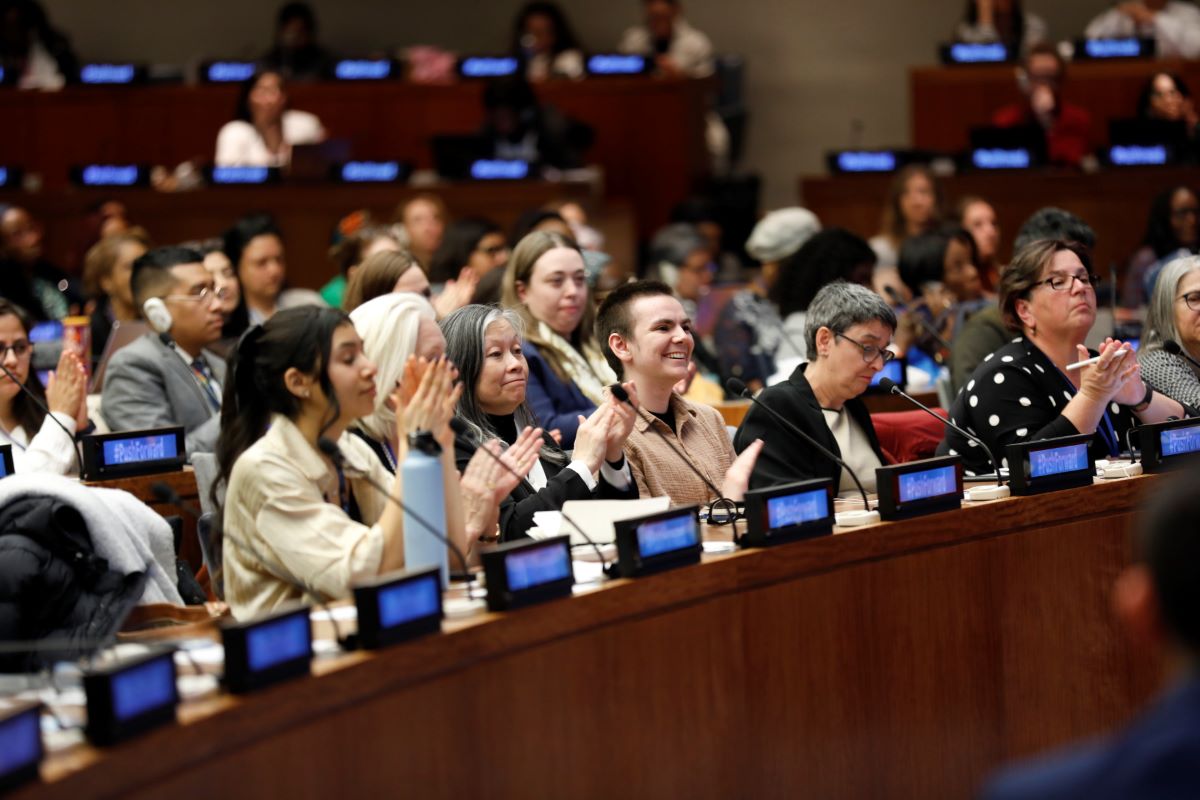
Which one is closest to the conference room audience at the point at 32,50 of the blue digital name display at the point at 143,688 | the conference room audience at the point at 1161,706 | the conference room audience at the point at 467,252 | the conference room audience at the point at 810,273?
the conference room audience at the point at 467,252

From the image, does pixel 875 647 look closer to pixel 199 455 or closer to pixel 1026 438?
pixel 1026 438

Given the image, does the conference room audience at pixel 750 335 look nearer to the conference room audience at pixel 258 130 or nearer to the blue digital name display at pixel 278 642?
the conference room audience at pixel 258 130

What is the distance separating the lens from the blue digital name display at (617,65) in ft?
29.5

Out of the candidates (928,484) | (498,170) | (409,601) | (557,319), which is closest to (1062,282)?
(928,484)

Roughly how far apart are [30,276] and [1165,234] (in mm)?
4670

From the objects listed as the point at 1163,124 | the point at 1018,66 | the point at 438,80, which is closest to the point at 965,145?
the point at 1018,66

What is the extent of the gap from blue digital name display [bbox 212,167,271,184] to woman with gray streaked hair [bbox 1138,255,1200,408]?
4.87 metres

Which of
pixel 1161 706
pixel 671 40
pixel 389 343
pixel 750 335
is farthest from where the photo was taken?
pixel 671 40

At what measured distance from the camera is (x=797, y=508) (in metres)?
3.05

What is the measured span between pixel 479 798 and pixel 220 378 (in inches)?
104

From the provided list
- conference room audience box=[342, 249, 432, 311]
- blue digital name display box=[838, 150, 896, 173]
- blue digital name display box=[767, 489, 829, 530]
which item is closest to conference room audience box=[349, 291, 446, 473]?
blue digital name display box=[767, 489, 829, 530]

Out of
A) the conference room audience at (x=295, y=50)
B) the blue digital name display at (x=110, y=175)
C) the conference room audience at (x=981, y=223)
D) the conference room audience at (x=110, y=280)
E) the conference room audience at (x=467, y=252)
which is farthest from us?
the conference room audience at (x=295, y=50)

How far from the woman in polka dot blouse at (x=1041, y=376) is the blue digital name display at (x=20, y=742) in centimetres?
232

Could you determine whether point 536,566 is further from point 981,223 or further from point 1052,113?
point 1052,113
